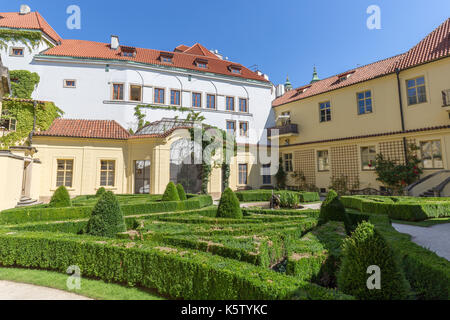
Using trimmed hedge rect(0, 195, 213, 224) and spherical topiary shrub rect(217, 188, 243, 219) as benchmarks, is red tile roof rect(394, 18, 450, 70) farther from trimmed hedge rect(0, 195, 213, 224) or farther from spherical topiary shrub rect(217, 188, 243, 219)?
trimmed hedge rect(0, 195, 213, 224)

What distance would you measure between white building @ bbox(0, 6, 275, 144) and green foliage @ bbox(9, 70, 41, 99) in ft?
2.11

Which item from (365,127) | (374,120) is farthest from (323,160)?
(374,120)

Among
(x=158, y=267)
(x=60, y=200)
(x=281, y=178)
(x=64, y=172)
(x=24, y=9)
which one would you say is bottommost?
(x=158, y=267)

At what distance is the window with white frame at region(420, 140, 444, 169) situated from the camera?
53.7 feet

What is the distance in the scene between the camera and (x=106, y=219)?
7.56 m

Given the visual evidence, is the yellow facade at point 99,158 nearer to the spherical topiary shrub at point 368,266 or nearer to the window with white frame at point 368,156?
the window with white frame at point 368,156

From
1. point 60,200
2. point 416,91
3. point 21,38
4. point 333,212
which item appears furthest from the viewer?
point 21,38

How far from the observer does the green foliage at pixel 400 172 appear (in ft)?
54.0

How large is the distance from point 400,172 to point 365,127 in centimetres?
533

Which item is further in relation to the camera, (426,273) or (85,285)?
(85,285)

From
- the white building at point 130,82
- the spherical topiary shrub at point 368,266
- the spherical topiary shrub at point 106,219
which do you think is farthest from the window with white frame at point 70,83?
the spherical topiary shrub at point 368,266

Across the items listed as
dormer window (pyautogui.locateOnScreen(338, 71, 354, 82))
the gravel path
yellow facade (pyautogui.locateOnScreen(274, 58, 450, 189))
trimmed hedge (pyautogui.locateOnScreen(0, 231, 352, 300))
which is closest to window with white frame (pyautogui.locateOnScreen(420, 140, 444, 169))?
yellow facade (pyautogui.locateOnScreen(274, 58, 450, 189))

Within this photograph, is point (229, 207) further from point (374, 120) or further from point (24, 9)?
point (24, 9)

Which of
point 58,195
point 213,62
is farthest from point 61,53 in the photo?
point 58,195
